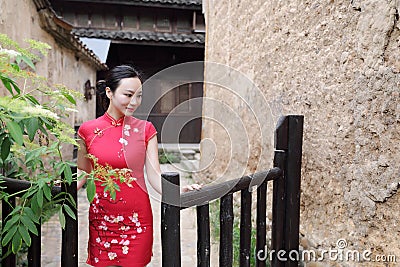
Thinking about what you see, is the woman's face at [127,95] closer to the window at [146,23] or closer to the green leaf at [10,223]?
the green leaf at [10,223]

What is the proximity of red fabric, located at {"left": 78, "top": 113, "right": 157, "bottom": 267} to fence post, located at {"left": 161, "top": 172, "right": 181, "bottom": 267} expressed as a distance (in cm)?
35

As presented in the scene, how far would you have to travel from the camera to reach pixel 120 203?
1.70 metres

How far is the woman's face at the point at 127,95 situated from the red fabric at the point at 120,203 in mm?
75

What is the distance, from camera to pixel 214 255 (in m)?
3.14

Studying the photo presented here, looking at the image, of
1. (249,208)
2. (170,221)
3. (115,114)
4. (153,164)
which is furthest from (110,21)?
(170,221)

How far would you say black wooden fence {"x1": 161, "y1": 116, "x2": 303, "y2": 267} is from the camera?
140 centimetres

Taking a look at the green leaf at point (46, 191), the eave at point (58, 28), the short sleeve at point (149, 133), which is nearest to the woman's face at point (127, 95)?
the short sleeve at point (149, 133)

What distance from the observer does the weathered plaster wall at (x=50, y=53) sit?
10.4 feet

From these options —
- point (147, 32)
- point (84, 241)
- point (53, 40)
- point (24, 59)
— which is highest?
point (147, 32)

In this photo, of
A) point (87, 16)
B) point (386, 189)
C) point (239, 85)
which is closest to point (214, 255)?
point (239, 85)

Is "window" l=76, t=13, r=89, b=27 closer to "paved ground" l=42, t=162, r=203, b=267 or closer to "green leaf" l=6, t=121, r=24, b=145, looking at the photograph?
"paved ground" l=42, t=162, r=203, b=267

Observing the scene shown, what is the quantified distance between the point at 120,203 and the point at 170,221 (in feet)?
1.29

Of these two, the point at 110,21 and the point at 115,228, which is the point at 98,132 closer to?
the point at 115,228

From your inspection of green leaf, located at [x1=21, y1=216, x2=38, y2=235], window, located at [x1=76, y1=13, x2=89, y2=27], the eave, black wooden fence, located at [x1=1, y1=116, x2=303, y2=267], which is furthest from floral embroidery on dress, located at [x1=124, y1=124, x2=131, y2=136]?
window, located at [x1=76, y1=13, x2=89, y2=27]
